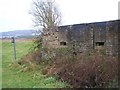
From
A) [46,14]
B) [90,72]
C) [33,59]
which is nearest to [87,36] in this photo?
[90,72]

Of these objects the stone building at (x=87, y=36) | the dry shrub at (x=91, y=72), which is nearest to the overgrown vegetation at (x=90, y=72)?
the dry shrub at (x=91, y=72)

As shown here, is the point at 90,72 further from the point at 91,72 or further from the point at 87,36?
the point at 87,36

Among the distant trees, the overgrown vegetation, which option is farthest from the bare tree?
the overgrown vegetation

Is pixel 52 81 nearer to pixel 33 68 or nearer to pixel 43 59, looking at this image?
pixel 33 68

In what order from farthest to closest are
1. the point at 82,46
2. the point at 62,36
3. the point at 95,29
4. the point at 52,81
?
the point at 62,36 → the point at 82,46 → the point at 95,29 → the point at 52,81

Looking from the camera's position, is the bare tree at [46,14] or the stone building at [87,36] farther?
the bare tree at [46,14]

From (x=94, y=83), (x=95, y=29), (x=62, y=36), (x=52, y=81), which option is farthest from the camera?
(x=62, y=36)

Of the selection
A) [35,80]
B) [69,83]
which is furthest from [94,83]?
[35,80]

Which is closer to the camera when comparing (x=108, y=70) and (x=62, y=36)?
(x=108, y=70)

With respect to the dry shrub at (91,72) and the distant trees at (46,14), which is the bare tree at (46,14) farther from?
the dry shrub at (91,72)

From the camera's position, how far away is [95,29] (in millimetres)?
12344

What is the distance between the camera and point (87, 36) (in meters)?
12.8

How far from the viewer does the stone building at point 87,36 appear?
37.4ft

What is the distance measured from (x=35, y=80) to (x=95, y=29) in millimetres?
3457
